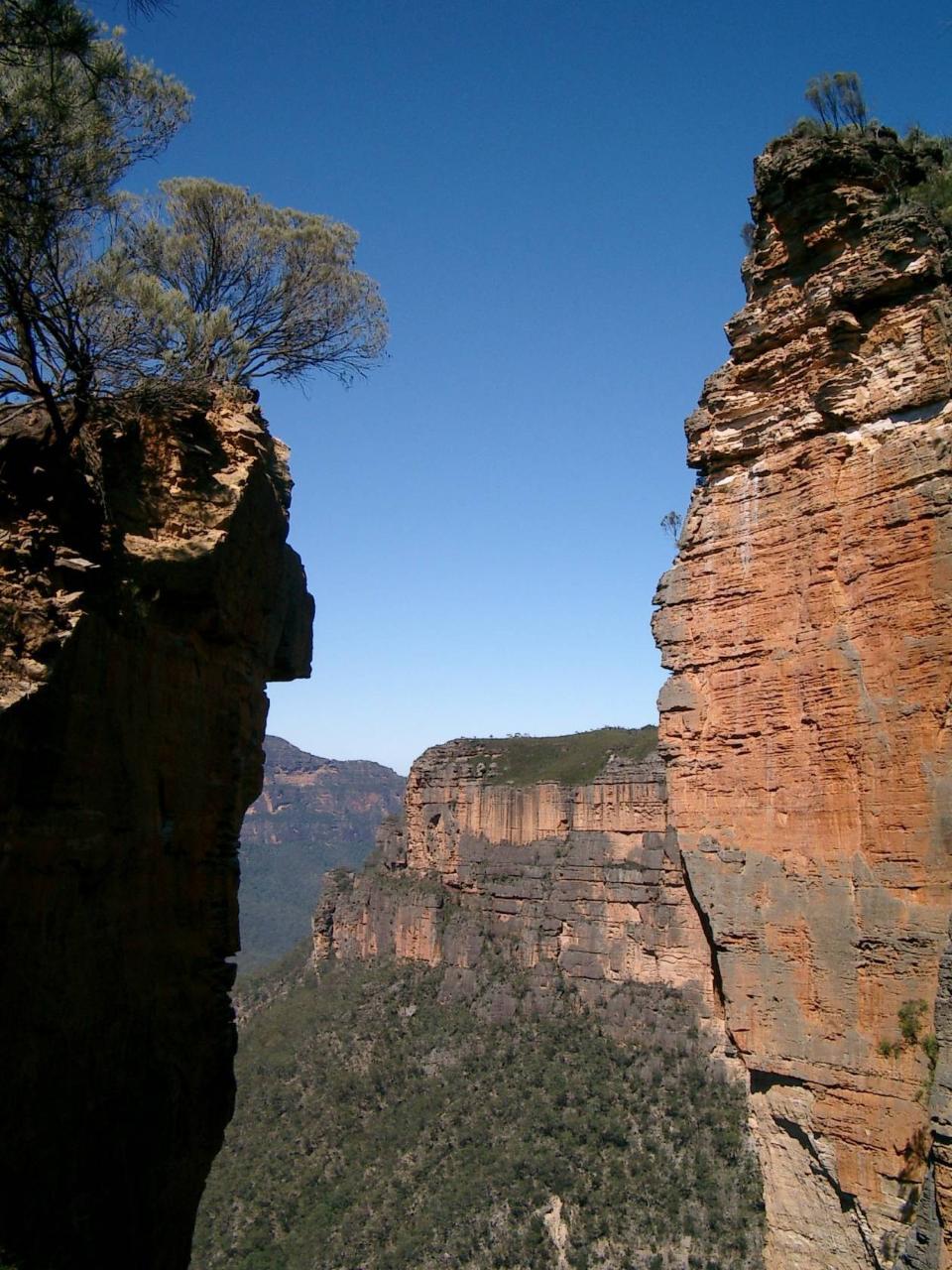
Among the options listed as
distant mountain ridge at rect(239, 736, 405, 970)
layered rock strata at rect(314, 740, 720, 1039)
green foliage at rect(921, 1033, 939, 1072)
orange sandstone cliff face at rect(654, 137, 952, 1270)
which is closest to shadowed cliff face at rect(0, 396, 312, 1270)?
orange sandstone cliff face at rect(654, 137, 952, 1270)

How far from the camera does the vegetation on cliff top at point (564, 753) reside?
50.0 m

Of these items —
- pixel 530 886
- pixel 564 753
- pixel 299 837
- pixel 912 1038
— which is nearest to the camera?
pixel 912 1038

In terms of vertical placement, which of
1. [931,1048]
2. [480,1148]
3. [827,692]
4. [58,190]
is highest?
[58,190]

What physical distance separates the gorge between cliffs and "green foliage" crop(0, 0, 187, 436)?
86 centimetres

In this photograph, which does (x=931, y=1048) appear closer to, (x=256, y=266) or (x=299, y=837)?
(x=256, y=266)

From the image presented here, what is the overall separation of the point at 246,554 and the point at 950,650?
6.64 m

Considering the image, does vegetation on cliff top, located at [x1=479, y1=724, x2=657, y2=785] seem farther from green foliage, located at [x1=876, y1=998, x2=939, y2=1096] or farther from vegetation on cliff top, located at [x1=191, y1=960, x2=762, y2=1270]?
green foliage, located at [x1=876, y1=998, x2=939, y2=1096]

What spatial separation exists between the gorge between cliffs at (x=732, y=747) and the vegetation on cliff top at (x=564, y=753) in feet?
122

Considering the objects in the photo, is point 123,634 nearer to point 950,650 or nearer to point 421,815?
point 950,650

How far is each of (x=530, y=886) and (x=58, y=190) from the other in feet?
131

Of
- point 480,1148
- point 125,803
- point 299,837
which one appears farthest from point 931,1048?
point 299,837

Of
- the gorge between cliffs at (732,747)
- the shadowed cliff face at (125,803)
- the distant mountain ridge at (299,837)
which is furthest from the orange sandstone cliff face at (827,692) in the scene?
the distant mountain ridge at (299,837)

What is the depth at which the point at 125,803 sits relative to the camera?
9211 millimetres

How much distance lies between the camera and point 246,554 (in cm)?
1084
